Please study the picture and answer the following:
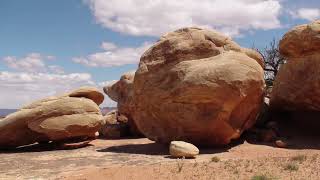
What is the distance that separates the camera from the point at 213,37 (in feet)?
52.7

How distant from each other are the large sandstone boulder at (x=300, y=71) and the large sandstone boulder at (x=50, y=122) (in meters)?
7.69

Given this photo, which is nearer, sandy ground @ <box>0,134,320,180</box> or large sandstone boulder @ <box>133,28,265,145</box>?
sandy ground @ <box>0,134,320,180</box>

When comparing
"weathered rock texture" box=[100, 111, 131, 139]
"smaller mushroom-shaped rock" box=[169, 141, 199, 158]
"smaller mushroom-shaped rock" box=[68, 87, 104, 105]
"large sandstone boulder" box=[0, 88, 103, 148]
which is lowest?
"weathered rock texture" box=[100, 111, 131, 139]

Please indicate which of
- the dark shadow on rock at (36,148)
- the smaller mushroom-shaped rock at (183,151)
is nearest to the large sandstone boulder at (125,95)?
the dark shadow on rock at (36,148)

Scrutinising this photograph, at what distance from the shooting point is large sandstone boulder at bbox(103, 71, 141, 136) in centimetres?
2264

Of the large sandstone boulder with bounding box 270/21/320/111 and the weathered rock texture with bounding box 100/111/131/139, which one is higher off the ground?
the large sandstone boulder with bounding box 270/21/320/111

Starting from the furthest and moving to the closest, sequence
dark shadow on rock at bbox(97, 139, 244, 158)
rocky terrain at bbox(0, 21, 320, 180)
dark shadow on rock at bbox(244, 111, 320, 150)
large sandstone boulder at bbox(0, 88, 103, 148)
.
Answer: large sandstone boulder at bbox(0, 88, 103, 148) → dark shadow on rock at bbox(244, 111, 320, 150) → dark shadow on rock at bbox(97, 139, 244, 158) → rocky terrain at bbox(0, 21, 320, 180)

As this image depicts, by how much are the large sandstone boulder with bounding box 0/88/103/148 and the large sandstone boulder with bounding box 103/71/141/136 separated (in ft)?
16.5

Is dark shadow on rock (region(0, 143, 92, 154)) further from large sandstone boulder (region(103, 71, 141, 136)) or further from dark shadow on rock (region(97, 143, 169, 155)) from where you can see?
large sandstone boulder (region(103, 71, 141, 136))

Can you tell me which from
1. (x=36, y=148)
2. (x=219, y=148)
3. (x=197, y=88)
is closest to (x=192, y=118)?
(x=197, y=88)

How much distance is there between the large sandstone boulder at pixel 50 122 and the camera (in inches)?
655

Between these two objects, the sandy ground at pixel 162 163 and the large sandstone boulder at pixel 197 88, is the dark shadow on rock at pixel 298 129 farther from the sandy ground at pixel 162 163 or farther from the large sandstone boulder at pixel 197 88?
the large sandstone boulder at pixel 197 88

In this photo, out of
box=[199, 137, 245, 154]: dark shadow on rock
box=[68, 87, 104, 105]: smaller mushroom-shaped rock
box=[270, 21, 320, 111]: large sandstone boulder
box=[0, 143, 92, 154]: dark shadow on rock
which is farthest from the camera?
box=[68, 87, 104, 105]: smaller mushroom-shaped rock

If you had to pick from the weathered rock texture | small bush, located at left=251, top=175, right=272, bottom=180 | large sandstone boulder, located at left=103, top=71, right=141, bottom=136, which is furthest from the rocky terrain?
large sandstone boulder, located at left=103, top=71, right=141, bottom=136
